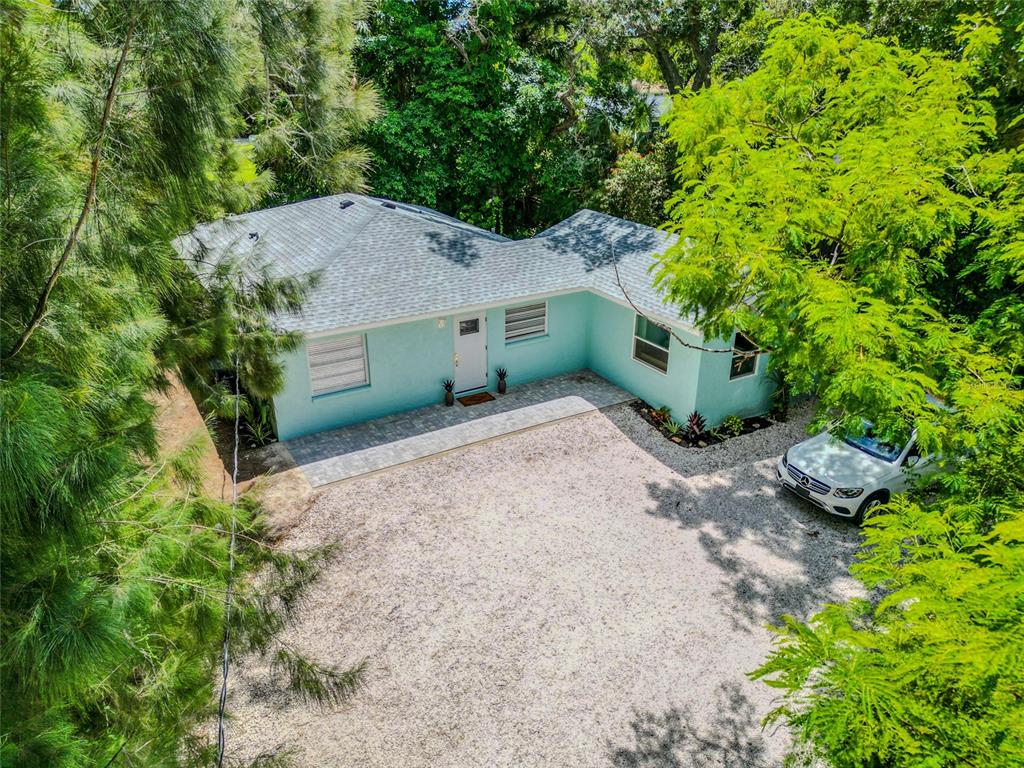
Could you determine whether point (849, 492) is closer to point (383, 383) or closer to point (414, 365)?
A: point (414, 365)

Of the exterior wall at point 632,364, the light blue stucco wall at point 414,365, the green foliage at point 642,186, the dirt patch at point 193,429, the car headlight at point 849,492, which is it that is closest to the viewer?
the dirt patch at point 193,429

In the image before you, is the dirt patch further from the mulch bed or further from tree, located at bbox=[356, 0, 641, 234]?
tree, located at bbox=[356, 0, 641, 234]

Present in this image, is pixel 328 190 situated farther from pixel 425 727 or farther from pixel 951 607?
pixel 951 607

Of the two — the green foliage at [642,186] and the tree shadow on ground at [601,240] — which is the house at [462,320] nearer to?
the tree shadow on ground at [601,240]

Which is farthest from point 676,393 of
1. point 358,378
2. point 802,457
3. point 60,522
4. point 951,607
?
point 60,522

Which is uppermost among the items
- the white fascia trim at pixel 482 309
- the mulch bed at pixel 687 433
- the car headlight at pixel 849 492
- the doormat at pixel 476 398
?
the white fascia trim at pixel 482 309

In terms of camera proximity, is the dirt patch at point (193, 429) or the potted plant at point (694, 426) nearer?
the dirt patch at point (193, 429)

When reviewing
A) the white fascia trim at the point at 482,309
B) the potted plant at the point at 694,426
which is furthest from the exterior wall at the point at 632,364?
the white fascia trim at the point at 482,309

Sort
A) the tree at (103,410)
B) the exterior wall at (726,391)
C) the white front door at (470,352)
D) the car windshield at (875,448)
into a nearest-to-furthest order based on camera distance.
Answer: the tree at (103,410) < the car windshield at (875,448) < the exterior wall at (726,391) < the white front door at (470,352)
